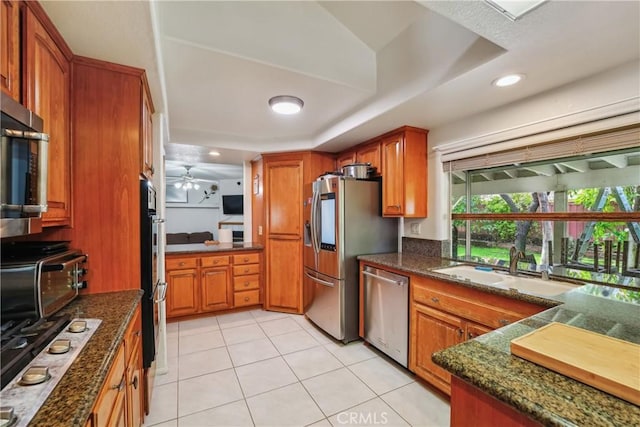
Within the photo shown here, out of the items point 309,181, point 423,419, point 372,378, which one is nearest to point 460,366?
point 423,419

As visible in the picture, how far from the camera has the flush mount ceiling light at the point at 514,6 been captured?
3.75 feet

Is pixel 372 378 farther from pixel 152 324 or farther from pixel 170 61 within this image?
pixel 170 61

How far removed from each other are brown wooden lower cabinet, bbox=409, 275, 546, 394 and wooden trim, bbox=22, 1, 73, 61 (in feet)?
7.97

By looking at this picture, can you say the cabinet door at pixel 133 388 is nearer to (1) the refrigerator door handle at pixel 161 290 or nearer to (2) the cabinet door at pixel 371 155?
(1) the refrigerator door handle at pixel 161 290

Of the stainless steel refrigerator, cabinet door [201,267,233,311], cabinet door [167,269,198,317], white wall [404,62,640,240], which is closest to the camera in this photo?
white wall [404,62,640,240]

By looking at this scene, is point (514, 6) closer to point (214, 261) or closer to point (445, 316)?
point (445, 316)

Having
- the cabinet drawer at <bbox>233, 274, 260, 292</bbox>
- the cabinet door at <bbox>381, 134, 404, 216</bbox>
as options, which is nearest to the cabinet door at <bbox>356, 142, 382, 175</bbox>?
the cabinet door at <bbox>381, 134, 404, 216</bbox>

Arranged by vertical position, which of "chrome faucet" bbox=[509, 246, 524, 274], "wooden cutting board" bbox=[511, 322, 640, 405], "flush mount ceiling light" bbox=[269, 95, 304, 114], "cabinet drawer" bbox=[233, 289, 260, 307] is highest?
"flush mount ceiling light" bbox=[269, 95, 304, 114]

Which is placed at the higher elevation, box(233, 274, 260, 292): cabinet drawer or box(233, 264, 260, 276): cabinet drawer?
box(233, 264, 260, 276): cabinet drawer

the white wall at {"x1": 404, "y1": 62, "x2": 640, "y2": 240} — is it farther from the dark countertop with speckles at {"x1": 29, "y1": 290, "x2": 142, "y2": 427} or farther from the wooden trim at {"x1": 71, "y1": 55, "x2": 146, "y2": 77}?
the dark countertop with speckles at {"x1": 29, "y1": 290, "x2": 142, "y2": 427}

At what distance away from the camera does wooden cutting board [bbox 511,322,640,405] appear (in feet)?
2.20

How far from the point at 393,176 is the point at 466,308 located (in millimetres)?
1374

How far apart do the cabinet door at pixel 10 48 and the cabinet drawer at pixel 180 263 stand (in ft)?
8.49

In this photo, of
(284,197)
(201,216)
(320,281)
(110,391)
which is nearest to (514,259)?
(320,281)
